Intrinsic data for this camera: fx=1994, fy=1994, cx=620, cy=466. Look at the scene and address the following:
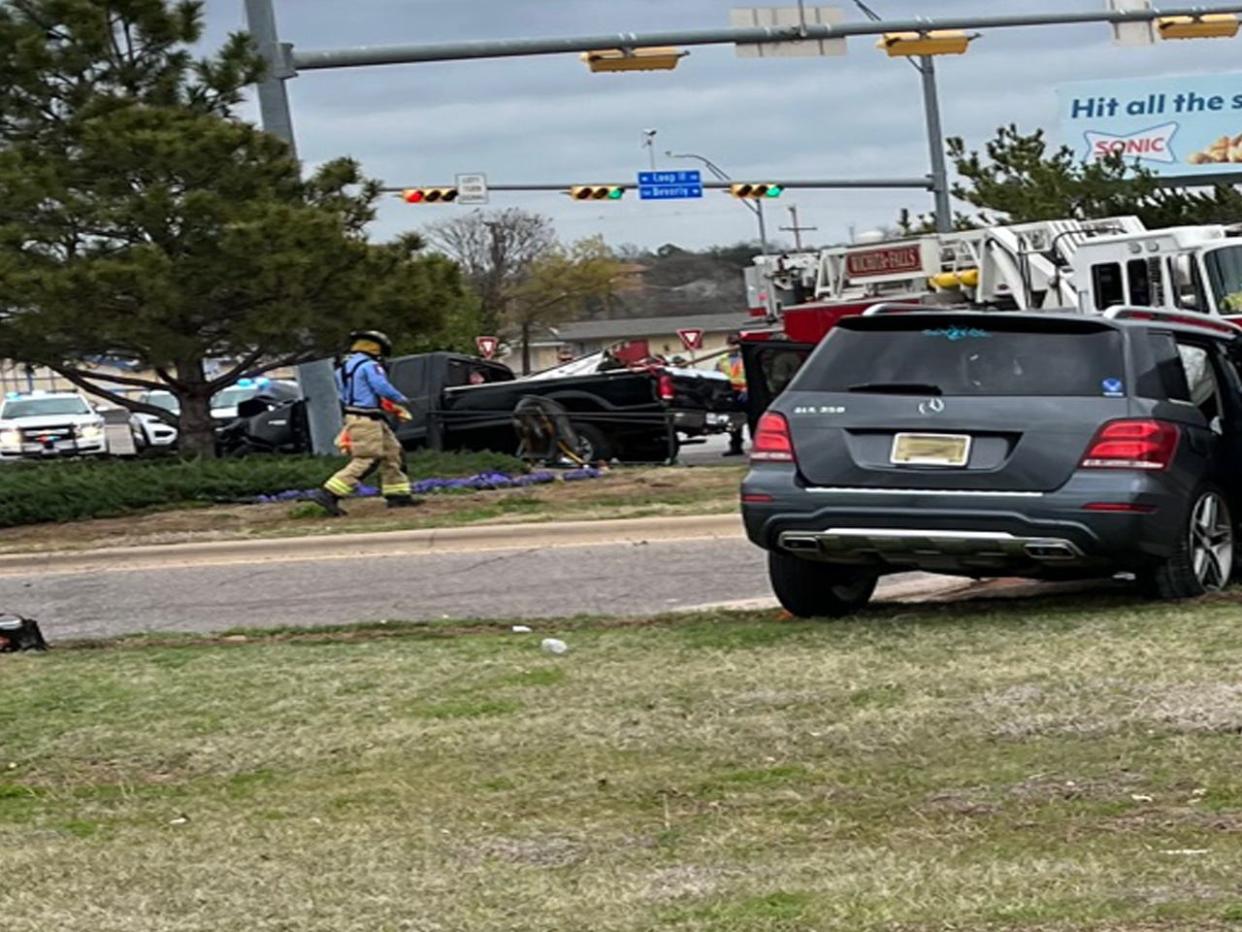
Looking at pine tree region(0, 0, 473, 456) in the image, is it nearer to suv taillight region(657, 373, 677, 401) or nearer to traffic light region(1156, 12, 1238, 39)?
suv taillight region(657, 373, 677, 401)

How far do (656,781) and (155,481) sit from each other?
1365cm

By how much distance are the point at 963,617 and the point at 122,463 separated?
13.4 metres

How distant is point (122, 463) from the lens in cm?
2072

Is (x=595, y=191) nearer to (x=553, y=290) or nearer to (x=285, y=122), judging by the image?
(x=285, y=122)

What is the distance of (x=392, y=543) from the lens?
49.9 ft

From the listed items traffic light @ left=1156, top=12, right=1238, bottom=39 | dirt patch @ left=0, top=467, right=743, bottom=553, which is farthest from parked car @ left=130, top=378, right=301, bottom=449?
dirt patch @ left=0, top=467, right=743, bottom=553

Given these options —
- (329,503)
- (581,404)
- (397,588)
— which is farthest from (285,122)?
(397,588)

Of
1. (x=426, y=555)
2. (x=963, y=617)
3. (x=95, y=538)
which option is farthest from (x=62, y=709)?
(x=95, y=538)

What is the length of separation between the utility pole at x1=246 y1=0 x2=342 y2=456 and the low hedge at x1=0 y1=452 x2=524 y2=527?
1500 mm

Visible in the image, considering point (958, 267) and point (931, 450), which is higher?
point (958, 267)

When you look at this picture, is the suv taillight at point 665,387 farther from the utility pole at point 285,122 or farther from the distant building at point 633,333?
the distant building at point 633,333

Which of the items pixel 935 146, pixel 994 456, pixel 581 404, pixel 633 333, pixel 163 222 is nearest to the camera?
pixel 994 456

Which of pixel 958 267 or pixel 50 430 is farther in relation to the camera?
pixel 50 430

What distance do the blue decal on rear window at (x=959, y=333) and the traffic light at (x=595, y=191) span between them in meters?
32.1
